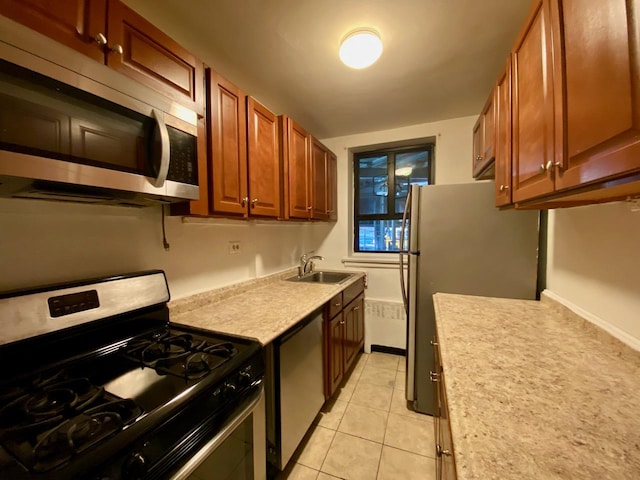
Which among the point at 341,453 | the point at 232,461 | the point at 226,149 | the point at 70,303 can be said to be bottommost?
the point at 341,453

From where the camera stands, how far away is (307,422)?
1.57 m

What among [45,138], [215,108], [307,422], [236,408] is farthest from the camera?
→ [307,422]

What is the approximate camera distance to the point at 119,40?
0.91m

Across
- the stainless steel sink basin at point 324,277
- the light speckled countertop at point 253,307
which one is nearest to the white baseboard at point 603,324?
the light speckled countertop at point 253,307

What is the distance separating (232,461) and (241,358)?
14.5 inches

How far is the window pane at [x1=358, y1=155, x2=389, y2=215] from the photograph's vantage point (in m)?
3.06

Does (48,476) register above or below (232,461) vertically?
above

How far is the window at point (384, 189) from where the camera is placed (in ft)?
9.61

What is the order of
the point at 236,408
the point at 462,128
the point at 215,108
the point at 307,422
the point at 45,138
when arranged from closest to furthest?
the point at 45,138 → the point at 236,408 → the point at 215,108 → the point at 307,422 → the point at 462,128

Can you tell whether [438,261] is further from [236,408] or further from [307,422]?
[236,408]

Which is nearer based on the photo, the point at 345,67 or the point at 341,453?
the point at 341,453

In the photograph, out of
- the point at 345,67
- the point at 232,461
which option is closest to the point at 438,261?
the point at 345,67

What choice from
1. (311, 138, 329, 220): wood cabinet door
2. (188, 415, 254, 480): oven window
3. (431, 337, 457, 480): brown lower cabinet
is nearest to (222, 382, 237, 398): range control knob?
(188, 415, 254, 480): oven window

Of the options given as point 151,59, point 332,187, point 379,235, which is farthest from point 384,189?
point 151,59
